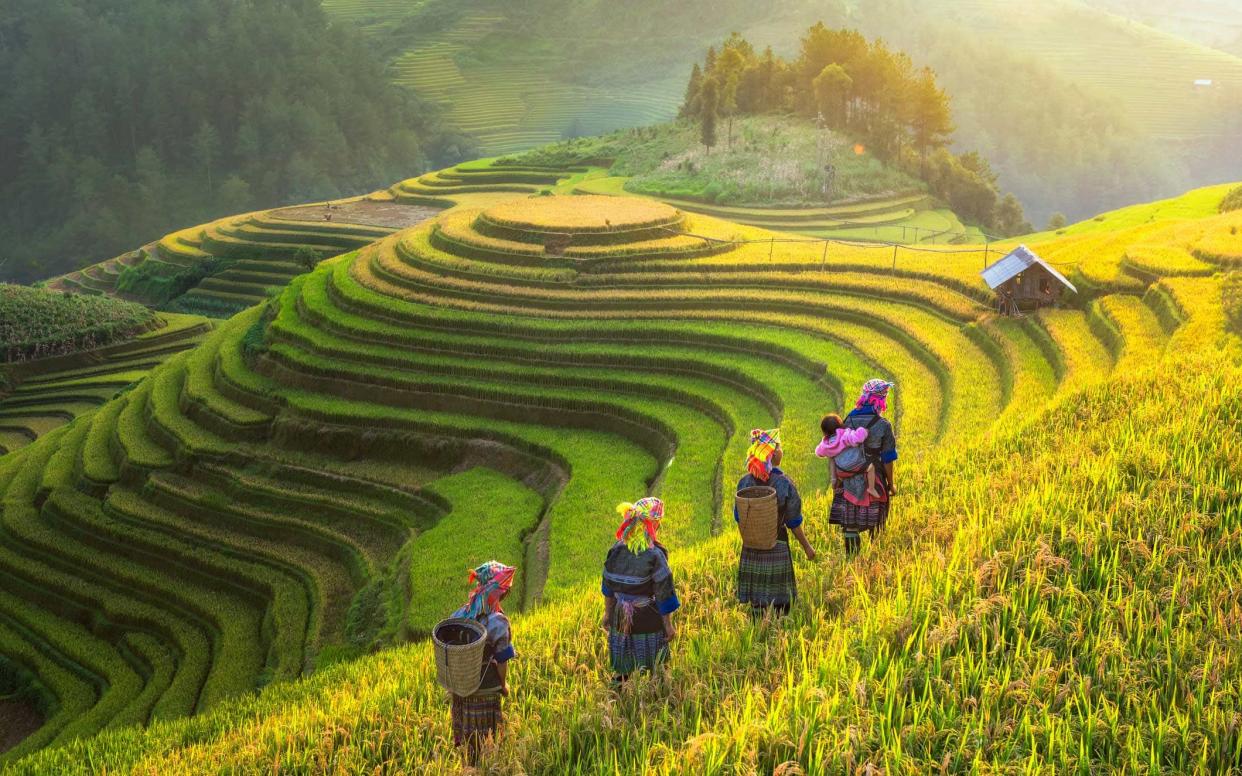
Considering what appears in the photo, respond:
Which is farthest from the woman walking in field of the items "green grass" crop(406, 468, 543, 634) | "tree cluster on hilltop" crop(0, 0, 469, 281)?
"tree cluster on hilltop" crop(0, 0, 469, 281)

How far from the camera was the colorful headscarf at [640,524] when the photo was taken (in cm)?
557

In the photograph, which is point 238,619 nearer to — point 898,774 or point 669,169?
point 898,774

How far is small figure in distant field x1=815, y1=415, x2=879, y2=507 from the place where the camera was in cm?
698

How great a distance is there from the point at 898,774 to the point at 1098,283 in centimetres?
1403

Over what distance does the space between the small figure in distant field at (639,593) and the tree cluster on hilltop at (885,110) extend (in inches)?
1639

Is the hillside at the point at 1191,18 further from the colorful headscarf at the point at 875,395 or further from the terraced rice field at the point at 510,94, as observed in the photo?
the colorful headscarf at the point at 875,395

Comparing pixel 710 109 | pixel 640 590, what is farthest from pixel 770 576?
pixel 710 109

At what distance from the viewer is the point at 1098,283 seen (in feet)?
51.9

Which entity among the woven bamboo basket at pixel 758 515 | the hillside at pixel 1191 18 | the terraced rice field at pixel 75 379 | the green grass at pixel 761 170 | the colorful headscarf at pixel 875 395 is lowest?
the terraced rice field at pixel 75 379

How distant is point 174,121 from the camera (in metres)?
82.9

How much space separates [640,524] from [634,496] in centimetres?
939

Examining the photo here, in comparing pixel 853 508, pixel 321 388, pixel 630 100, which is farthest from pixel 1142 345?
pixel 630 100

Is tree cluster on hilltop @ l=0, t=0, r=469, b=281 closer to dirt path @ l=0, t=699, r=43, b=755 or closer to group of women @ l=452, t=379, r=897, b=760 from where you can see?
dirt path @ l=0, t=699, r=43, b=755

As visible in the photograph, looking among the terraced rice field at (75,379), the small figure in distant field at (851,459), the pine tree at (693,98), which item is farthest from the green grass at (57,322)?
the small figure in distant field at (851,459)
